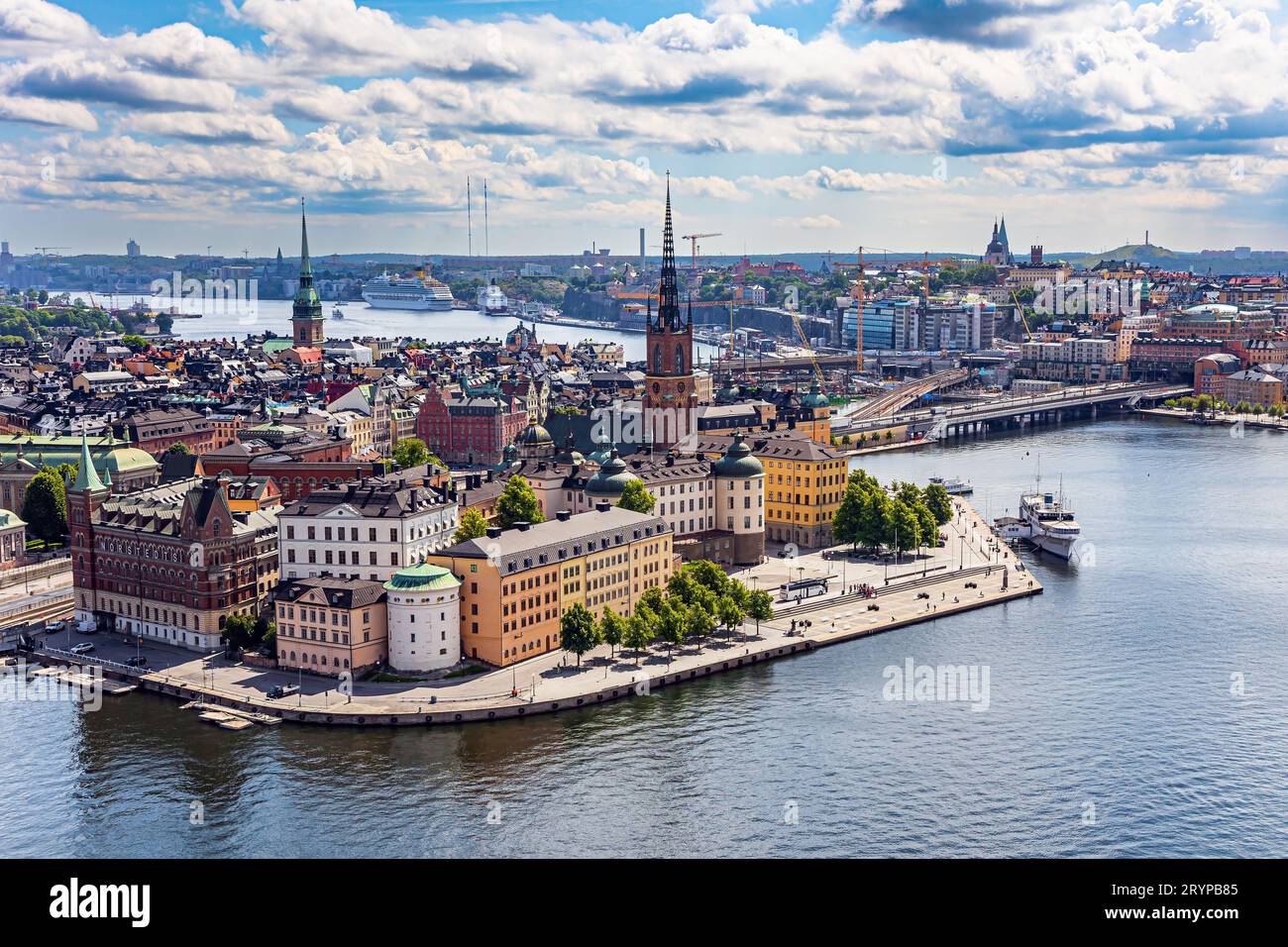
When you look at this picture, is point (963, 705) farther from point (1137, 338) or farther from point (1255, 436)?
point (1137, 338)

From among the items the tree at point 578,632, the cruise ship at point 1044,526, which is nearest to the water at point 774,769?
the tree at point 578,632

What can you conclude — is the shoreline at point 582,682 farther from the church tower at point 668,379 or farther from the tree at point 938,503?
the church tower at point 668,379

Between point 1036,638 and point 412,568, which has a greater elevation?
point 412,568

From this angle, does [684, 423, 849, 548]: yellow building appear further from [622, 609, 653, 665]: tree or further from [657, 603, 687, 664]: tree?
[622, 609, 653, 665]: tree
